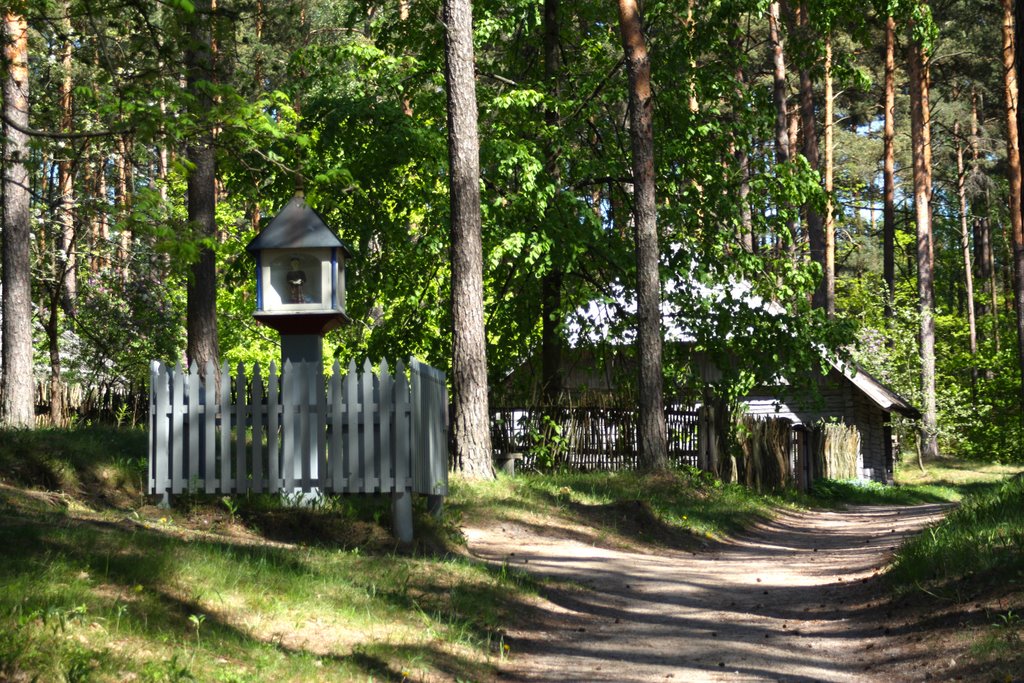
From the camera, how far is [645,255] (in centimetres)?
1966

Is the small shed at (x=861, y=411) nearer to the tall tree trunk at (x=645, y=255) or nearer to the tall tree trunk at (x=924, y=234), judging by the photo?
the tall tree trunk at (x=924, y=234)

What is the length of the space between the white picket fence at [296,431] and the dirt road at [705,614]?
1.75m

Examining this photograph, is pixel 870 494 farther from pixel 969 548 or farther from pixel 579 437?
pixel 969 548

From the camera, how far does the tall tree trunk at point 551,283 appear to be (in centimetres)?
2269

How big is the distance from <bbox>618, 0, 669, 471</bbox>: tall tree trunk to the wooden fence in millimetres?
2828

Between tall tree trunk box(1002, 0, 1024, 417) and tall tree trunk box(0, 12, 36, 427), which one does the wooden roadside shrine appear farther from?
tall tree trunk box(1002, 0, 1024, 417)

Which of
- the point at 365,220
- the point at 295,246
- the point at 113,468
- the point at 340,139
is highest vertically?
the point at 340,139

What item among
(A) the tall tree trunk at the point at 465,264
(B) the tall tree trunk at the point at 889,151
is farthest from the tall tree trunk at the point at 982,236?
(A) the tall tree trunk at the point at 465,264

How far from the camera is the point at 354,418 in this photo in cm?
1059

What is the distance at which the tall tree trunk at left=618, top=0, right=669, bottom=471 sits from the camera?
1934 centimetres

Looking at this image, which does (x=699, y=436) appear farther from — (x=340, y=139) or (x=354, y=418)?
(x=354, y=418)

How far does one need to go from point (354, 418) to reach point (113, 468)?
3.77 metres

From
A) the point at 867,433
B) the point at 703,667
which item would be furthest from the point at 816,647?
the point at 867,433

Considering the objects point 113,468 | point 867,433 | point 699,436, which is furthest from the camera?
point 867,433
